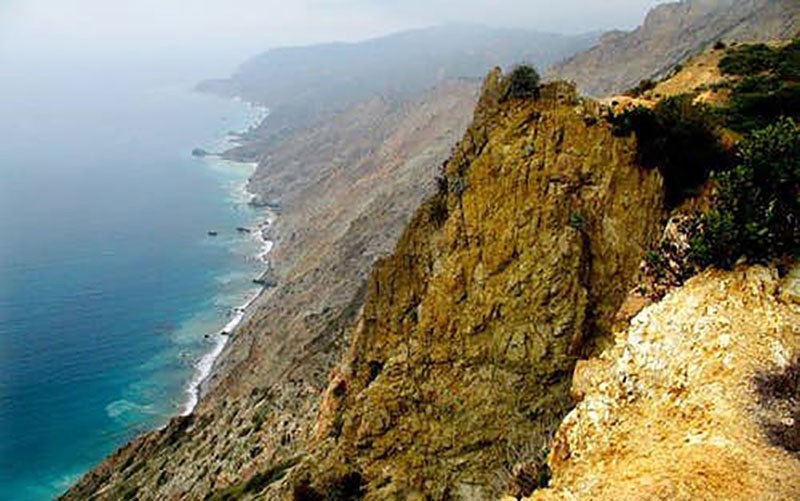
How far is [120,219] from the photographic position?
161000 mm

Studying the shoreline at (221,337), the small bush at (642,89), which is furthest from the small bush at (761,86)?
the shoreline at (221,337)

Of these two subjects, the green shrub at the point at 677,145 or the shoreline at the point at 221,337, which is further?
the shoreline at the point at 221,337

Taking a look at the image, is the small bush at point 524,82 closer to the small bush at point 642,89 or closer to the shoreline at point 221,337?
the small bush at point 642,89

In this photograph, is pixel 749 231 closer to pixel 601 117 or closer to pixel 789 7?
pixel 601 117

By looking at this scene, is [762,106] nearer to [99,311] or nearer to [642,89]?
[642,89]

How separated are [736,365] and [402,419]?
1305 centimetres

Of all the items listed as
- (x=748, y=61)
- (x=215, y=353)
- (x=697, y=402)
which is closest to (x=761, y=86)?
(x=748, y=61)

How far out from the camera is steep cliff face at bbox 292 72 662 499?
20.3 metres

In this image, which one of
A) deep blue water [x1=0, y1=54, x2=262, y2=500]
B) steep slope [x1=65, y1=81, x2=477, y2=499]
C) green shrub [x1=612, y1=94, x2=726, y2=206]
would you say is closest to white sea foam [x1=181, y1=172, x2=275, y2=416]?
deep blue water [x1=0, y1=54, x2=262, y2=500]

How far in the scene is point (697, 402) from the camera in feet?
38.3

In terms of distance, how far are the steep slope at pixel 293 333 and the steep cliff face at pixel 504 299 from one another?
13592 mm

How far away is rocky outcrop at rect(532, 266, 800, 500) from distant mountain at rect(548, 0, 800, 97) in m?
93.9

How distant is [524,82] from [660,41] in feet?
425

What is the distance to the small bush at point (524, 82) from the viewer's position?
23844 mm
